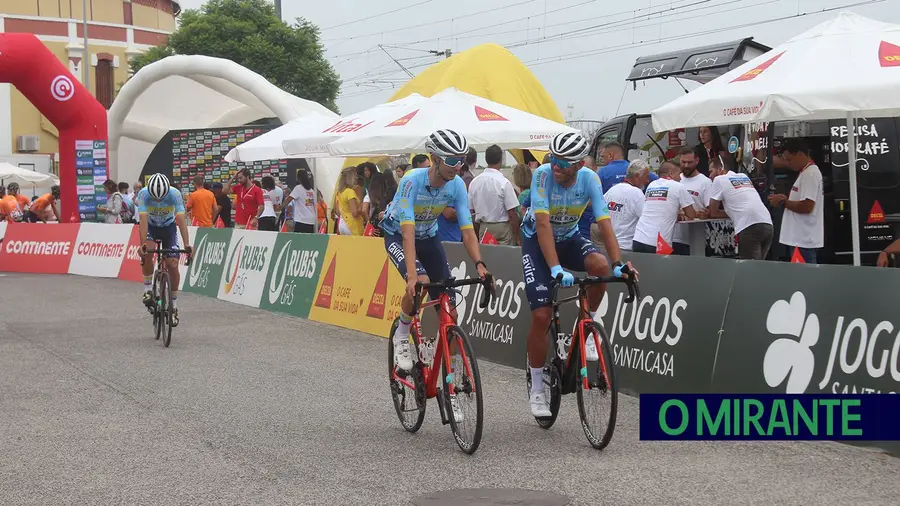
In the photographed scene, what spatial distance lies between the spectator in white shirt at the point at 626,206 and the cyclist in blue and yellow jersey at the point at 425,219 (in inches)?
A: 187

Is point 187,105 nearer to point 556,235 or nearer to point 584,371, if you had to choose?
point 556,235

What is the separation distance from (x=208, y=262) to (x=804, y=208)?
11415 mm

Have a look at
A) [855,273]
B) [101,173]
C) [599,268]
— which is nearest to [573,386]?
[599,268]

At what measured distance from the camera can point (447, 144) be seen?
7.59m

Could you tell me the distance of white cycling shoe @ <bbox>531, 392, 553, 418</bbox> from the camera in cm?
787

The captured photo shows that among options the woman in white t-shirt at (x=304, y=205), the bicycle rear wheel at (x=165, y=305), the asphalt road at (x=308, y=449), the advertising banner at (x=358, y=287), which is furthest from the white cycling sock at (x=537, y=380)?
the woman in white t-shirt at (x=304, y=205)

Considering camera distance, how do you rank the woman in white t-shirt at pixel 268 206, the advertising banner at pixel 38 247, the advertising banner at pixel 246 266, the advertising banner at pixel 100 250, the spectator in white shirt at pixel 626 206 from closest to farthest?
the spectator in white shirt at pixel 626 206 < the advertising banner at pixel 246 266 < the woman in white t-shirt at pixel 268 206 < the advertising banner at pixel 100 250 < the advertising banner at pixel 38 247

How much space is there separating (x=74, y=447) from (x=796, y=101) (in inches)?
248

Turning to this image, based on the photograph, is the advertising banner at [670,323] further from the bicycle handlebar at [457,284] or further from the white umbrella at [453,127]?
the white umbrella at [453,127]

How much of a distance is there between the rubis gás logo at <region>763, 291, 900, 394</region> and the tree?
177ft

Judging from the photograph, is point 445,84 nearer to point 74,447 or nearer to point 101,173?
point 101,173

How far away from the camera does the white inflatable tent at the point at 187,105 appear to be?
31.8 metres

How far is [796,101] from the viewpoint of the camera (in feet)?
31.7

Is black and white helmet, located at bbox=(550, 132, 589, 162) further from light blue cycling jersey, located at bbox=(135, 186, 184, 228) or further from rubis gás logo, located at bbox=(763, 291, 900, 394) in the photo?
light blue cycling jersey, located at bbox=(135, 186, 184, 228)
